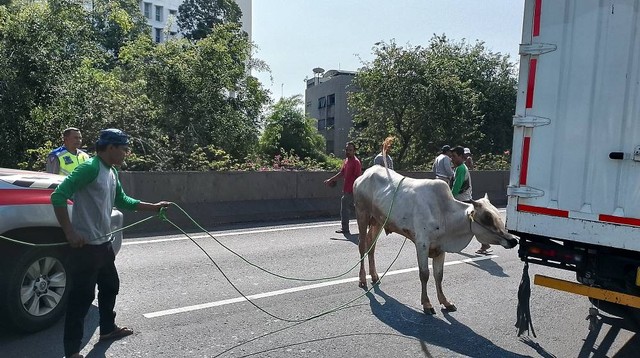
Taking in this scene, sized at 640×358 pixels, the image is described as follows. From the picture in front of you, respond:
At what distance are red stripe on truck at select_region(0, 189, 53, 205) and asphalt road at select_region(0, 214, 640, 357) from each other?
3.91 ft

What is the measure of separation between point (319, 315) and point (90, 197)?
268 centimetres

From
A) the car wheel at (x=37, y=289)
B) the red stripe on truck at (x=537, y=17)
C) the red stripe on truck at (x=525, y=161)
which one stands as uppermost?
the red stripe on truck at (x=537, y=17)

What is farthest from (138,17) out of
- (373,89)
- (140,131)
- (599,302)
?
(599,302)

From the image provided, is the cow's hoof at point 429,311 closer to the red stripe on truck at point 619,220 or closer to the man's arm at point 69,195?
the red stripe on truck at point 619,220

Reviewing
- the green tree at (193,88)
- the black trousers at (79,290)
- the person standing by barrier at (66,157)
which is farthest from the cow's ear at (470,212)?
the green tree at (193,88)

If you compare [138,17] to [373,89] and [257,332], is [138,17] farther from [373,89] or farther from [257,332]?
[257,332]

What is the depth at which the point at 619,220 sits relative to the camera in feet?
13.5

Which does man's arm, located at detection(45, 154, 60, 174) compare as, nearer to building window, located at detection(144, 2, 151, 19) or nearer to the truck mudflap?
the truck mudflap

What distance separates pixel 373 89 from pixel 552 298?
1815 cm

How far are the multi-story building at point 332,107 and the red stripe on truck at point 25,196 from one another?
49.8 m

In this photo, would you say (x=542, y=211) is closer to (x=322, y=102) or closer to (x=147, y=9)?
(x=322, y=102)

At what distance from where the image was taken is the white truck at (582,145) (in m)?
4.09

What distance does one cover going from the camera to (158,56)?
61.2 ft

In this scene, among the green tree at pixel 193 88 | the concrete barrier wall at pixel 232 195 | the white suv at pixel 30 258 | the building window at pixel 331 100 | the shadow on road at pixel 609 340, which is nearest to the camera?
the white suv at pixel 30 258
